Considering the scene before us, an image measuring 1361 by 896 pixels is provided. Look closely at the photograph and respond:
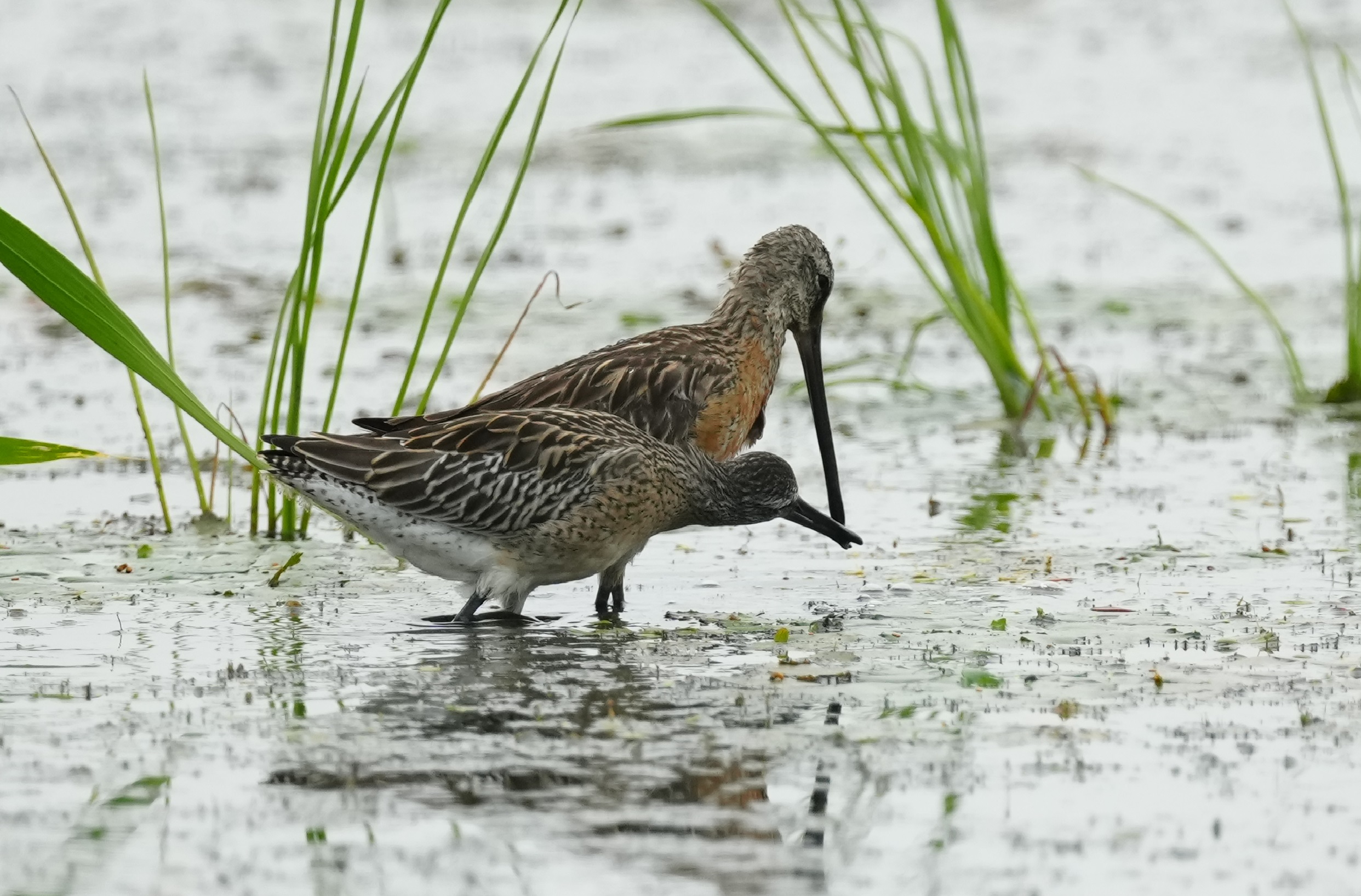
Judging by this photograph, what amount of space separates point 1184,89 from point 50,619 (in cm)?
1495

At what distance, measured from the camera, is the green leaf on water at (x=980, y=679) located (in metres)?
5.46

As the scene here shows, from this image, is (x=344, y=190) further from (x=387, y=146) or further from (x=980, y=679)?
(x=980, y=679)

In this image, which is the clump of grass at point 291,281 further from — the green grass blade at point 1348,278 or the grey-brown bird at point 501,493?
the green grass blade at point 1348,278

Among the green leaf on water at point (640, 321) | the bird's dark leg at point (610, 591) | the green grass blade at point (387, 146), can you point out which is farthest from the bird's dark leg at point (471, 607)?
the green leaf on water at point (640, 321)

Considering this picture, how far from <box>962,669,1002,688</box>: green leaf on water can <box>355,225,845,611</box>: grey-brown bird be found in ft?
4.26

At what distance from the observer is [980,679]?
5520 mm

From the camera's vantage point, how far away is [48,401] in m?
9.55

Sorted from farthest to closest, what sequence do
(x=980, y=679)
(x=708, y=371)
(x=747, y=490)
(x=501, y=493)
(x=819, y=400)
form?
(x=819, y=400)
(x=708, y=371)
(x=747, y=490)
(x=501, y=493)
(x=980, y=679)

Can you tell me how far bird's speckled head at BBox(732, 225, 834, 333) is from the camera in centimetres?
759

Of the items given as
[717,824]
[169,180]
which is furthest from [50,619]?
[169,180]

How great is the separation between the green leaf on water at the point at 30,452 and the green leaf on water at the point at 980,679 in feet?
8.30

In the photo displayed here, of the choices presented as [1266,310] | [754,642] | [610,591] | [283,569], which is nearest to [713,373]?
[610,591]

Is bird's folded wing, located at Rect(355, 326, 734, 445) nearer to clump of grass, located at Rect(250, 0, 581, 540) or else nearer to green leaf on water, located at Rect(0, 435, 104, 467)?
clump of grass, located at Rect(250, 0, 581, 540)

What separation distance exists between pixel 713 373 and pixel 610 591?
3.19 feet
